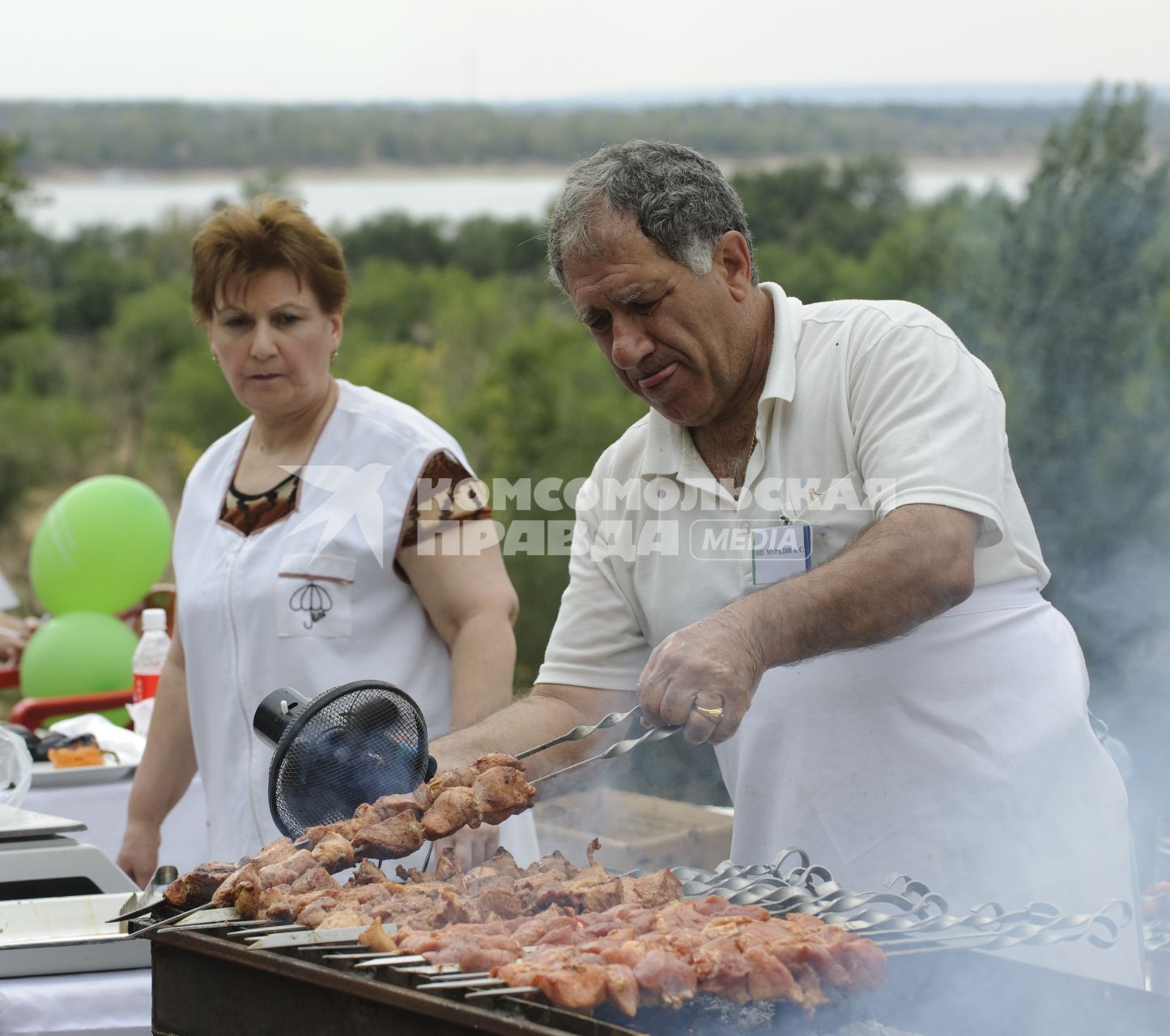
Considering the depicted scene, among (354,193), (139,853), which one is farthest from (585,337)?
(139,853)

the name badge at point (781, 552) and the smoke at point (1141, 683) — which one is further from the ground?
the name badge at point (781, 552)

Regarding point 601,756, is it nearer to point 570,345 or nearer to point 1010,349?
point 1010,349

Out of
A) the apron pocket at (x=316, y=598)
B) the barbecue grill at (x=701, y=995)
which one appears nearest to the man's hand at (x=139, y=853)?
the apron pocket at (x=316, y=598)

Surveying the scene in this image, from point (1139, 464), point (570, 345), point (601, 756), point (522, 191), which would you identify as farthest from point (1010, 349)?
point (601, 756)

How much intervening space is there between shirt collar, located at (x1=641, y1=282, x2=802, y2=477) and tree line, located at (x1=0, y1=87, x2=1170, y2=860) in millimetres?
15887

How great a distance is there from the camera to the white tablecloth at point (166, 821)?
378cm

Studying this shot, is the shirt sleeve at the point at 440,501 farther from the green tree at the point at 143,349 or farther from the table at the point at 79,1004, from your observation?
the green tree at the point at 143,349

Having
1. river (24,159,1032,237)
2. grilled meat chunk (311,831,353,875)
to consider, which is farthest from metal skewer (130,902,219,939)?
river (24,159,1032,237)

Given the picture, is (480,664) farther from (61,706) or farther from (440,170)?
(440,170)

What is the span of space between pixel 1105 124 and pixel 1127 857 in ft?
107

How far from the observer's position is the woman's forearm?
10.00ft

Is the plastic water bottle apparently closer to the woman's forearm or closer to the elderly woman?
the elderly woman

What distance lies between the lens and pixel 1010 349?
100 ft

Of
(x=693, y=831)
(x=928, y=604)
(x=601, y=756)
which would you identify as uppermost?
(x=928, y=604)
